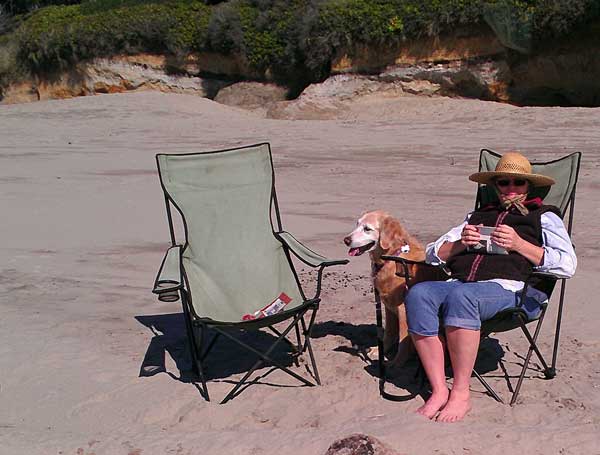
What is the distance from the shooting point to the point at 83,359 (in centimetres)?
443

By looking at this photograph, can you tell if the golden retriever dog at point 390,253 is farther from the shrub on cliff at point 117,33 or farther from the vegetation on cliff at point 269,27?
the shrub on cliff at point 117,33

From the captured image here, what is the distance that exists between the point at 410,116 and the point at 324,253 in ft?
30.6

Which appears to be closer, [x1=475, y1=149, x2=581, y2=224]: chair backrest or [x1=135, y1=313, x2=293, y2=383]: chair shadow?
[x1=475, y1=149, x2=581, y2=224]: chair backrest

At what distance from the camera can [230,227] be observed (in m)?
4.86

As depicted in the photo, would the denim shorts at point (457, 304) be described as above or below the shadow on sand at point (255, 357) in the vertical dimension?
above

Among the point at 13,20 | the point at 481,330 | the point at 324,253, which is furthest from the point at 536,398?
the point at 13,20

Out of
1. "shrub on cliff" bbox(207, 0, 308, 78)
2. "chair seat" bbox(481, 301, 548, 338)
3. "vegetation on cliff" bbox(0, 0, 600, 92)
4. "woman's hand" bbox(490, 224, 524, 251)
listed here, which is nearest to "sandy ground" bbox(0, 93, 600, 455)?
"chair seat" bbox(481, 301, 548, 338)

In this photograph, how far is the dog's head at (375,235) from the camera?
4188 mm

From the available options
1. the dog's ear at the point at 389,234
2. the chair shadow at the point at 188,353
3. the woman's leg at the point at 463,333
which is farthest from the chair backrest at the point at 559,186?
the chair shadow at the point at 188,353

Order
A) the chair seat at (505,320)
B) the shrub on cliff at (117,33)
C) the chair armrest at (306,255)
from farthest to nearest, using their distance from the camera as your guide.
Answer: the shrub on cliff at (117,33)
the chair armrest at (306,255)
the chair seat at (505,320)

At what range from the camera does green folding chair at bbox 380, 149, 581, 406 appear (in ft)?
11.7

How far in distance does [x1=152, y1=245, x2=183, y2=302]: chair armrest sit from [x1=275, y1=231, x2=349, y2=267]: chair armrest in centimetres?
74

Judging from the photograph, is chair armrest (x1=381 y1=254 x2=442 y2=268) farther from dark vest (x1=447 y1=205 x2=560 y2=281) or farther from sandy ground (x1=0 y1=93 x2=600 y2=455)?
sandy ground (x1=0 y1=93 x2=600 y2=455)

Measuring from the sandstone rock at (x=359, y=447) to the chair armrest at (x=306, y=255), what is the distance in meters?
1.25
